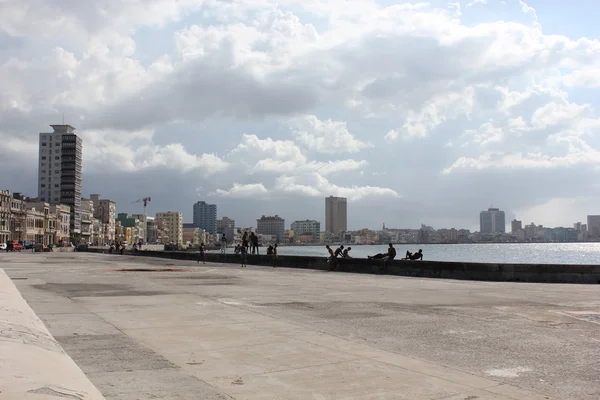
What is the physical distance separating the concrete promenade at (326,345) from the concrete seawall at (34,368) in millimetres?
381

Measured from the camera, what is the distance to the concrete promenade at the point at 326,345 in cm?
590

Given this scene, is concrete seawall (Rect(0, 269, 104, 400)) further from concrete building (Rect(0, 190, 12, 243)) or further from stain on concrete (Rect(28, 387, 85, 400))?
concrete building (Rect(0, 190, 12, 243))

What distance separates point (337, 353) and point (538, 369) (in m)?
2.56

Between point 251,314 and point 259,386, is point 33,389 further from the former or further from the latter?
point 251,314

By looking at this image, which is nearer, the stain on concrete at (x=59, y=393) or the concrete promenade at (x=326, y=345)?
the stain on concrete at (x=59, y=393)

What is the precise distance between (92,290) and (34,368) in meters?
11.2

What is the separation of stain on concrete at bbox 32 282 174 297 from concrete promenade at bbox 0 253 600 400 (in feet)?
0.91

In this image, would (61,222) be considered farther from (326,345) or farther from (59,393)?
(59,393)

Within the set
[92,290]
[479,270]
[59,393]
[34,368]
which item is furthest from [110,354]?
[479,270]

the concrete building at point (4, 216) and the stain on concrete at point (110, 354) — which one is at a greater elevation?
the concrete building at point (4, 216)

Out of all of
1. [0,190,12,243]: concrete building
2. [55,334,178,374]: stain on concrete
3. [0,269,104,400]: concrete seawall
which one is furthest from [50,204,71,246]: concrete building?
[0,269,104,400]: concrete seawall

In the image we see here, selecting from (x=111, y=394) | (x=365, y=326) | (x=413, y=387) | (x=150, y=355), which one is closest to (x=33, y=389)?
(x=111, y=394)

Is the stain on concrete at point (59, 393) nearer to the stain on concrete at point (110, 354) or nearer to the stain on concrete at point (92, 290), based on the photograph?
the stain on concrete at point (110, 354)

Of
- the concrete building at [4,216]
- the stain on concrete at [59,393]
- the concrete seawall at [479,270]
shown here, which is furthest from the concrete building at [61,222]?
the stain on concrete at [59,393]
